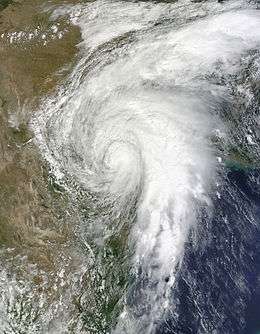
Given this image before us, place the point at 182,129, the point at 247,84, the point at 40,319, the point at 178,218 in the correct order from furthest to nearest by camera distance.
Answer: the point at 247,84, the point at 182,129, the point at 178,218, the point at 40,319

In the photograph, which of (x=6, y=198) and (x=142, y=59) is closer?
(x=6, y=198)

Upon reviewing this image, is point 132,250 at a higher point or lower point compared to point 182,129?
lower

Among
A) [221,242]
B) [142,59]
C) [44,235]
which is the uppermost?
[142,59]

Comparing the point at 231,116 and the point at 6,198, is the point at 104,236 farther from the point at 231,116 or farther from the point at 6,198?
the point at 231,116

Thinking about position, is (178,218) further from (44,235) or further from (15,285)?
(15,285)

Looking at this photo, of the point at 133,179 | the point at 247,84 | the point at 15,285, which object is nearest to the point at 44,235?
the point at 15,285

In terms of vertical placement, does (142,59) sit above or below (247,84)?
above

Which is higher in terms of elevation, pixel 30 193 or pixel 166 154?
pixel 30 193

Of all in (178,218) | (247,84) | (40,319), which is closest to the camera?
(40,319)

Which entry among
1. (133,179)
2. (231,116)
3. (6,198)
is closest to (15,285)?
(6,198)
